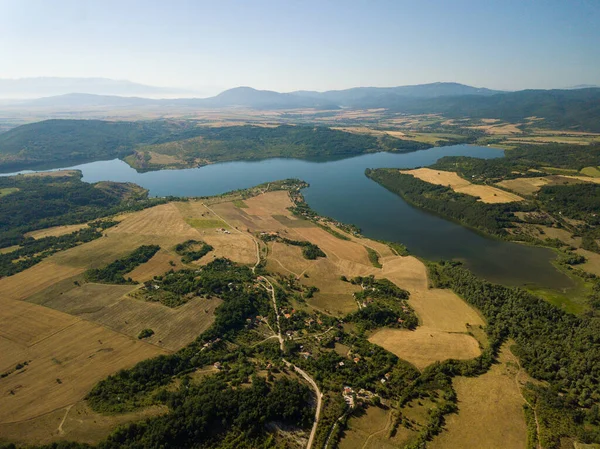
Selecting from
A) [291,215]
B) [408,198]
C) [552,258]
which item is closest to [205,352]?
[291,215]

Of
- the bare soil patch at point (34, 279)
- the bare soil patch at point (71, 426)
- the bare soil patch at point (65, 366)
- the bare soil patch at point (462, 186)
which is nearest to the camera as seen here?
the bare soil patch at point (71, 426)

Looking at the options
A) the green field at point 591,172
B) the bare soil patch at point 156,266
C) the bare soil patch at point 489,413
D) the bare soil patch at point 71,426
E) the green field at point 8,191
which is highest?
the green field at point 591,172

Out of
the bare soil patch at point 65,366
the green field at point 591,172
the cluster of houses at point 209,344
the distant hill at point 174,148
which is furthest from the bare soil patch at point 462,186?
the bare soil patch at point 65,366

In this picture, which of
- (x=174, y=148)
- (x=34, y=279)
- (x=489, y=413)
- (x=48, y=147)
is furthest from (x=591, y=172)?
(x=48, y=147)

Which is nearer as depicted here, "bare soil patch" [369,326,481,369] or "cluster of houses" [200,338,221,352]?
"bare soil patch" [369,326,481,369]

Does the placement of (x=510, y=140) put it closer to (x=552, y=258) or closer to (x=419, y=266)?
(x=552, y=258)

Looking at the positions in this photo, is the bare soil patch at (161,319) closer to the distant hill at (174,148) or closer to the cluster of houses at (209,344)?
the cluster of houses at (209,344)

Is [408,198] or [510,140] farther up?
[510,140]

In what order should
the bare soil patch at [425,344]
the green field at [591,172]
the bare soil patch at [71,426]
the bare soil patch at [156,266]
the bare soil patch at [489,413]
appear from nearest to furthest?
the bare soil patch at [71,426]
the bare soil patch at [489,413]
the bare soil patch at [425,344]
the bare soil patch at [156,266]
the green field at [591,172]

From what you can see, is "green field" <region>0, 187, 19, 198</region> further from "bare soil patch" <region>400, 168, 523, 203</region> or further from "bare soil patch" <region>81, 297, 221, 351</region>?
"bare soil patch" <region>400, 168, 523, 203</region>

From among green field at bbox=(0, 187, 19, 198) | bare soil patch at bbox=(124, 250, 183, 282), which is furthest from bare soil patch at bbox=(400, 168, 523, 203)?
green field at bbox=(0, 187, 19, 198)

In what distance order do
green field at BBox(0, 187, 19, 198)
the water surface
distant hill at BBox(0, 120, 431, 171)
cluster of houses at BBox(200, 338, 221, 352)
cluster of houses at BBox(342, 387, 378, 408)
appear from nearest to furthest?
1. cluster of houses at BBox(342, 387, 378, 408)
2. cluster of houses at BBox(200, 338, 221, 352)
3. the water surface
4. green field at BBox(0, 187, 19, 198)
5. distant hill at BBox(0, 120, 431, 171)
